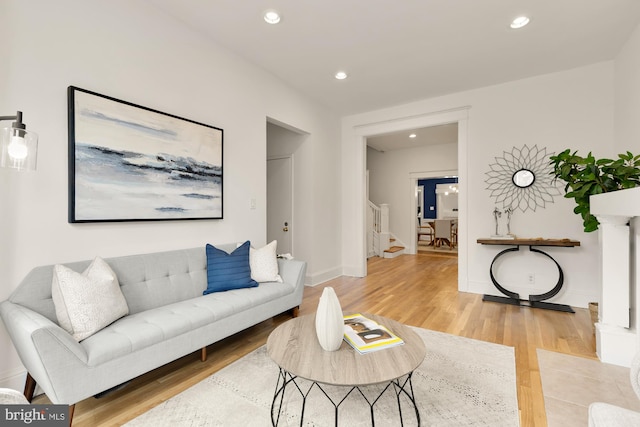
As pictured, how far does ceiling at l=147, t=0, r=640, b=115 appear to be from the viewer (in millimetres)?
2576

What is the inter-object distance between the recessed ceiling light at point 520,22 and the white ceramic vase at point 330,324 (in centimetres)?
302

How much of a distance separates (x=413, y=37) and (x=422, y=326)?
9.61ft

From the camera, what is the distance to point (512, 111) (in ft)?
13.1

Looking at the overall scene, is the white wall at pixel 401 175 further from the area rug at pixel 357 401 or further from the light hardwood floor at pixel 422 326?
the area rug at pixel 357 401

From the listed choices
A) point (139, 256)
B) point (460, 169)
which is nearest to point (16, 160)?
point (139, 256)

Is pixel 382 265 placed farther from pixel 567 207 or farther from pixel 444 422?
pixel 444 422

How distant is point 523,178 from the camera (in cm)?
392

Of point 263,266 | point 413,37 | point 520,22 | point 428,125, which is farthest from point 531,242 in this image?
point 263,266

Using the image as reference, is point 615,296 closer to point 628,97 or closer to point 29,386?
point 628,97

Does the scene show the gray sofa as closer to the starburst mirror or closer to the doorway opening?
the doorway opening

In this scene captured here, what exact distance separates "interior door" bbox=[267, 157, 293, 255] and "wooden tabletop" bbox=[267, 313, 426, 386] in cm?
316

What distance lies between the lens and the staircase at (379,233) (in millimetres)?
7625

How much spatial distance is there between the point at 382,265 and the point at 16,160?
598cm

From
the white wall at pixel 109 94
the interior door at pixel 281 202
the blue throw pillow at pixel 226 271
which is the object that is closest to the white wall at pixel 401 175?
the interior door at pixel 281 202
